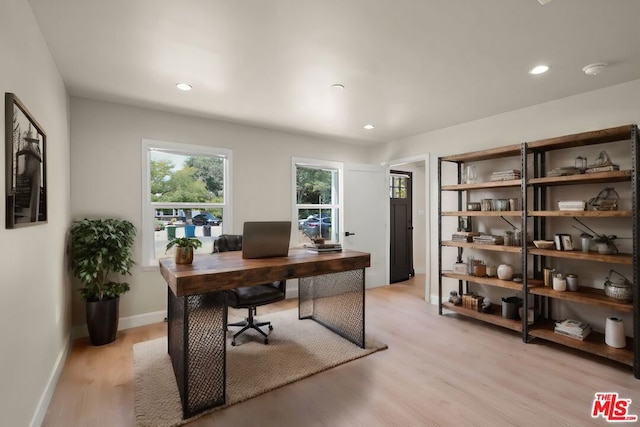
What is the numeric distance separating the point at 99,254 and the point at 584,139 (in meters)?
4.57


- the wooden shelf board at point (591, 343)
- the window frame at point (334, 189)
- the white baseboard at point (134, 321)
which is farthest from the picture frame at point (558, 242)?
the white baseboard at point (134, 321)

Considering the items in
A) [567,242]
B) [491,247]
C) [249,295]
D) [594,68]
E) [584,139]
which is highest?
[594,68]

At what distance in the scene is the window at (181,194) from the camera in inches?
140

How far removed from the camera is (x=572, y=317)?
3.15 m

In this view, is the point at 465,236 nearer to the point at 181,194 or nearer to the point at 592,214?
the point at 592,214

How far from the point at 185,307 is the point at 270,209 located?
2.62 m

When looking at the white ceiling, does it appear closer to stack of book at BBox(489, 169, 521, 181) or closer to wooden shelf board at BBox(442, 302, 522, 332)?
Result: stack of book at BBox(489, 169, 521, 181)

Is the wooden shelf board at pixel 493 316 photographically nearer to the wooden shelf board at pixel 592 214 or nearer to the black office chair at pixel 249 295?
the wooden shelf board at pixel 592 214

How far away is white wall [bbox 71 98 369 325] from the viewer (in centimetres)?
321

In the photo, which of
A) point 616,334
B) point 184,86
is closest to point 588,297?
point 616,334

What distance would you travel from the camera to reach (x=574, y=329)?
280cm

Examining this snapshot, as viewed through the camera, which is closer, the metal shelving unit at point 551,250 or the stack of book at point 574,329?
the metal shelving unit at point 551,250

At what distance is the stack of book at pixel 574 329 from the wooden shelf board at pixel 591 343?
0.13 ft

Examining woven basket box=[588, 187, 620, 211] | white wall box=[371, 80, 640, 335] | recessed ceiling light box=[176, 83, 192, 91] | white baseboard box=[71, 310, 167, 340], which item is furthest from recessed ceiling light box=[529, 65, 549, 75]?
white baseboard box=[71, 310, 167, 340]
